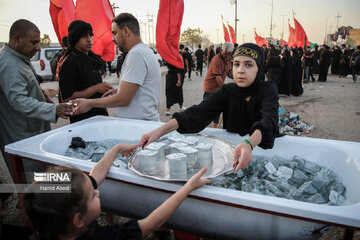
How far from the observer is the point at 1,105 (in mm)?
2271

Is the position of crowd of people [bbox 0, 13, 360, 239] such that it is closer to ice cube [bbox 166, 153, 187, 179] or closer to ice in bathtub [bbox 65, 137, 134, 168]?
ice cube [bbox 166, 153, 187, 179]

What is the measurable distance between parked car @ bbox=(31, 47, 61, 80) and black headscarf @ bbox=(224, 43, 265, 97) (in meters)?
11.1

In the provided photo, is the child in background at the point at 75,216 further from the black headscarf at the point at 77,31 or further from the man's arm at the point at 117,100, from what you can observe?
the black headscarf at the point at 77,31

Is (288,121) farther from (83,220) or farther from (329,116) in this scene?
(83,220)

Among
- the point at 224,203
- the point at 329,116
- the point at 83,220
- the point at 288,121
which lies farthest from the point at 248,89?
the point at 329,116

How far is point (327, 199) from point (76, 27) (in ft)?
9.20

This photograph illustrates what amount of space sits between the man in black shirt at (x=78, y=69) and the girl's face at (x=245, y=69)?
1574 millimetres

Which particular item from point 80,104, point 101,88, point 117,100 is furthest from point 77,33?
point 117,100

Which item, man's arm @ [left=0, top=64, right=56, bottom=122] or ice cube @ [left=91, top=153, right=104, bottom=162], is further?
ice cube @ [left=91, top=153, right=104, bottom=162]

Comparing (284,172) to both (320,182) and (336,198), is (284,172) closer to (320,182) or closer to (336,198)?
(320,182)

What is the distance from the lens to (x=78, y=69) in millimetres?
2525

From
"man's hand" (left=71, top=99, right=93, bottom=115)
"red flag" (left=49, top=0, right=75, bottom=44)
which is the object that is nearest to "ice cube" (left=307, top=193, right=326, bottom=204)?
"man's hand" (left=71, top=99, right=93, bottom=115)

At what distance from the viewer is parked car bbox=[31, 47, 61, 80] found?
10641mm

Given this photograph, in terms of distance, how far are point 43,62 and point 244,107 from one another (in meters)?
11.4
